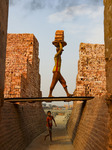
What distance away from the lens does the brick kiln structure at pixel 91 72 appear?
15.6 m

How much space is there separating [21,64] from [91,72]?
17.3ft

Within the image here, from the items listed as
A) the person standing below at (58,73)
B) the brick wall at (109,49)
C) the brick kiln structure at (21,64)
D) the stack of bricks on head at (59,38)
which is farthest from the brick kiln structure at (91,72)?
the brick wall at (109,49)

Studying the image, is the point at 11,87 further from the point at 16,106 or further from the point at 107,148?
the point at 107,148

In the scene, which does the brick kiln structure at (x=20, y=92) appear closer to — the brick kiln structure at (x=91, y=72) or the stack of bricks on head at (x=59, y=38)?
the stack of bricks on head at (x=59, y=38)

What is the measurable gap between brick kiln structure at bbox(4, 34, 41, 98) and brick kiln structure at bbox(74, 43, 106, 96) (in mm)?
3653

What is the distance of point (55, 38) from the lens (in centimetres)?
982

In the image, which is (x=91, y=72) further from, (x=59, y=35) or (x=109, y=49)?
(x=109, y=49)

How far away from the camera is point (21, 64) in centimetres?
1466

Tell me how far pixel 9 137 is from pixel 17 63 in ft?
28.1

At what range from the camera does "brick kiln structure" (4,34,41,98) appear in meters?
12.6

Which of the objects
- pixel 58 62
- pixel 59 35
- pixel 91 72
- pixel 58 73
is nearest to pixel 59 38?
pixel 59 35

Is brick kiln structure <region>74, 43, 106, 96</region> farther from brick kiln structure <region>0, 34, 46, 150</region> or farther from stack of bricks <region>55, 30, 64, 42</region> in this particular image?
stack of bricks <region>55, 30, 64, 42</region>

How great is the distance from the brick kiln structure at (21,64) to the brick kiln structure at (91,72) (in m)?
3.65

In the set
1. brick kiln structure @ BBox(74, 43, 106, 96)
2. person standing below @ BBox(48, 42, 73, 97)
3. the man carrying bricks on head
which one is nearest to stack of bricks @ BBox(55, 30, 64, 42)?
the man carrying bricks on head
